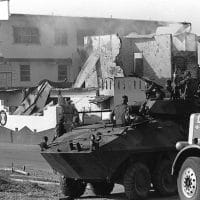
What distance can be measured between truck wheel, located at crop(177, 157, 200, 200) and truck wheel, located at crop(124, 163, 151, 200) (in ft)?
5.41

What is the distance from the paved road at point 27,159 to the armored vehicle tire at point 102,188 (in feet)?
0.44

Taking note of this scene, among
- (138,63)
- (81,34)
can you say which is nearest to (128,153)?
(138,63)

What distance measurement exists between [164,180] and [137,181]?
2.66 feet

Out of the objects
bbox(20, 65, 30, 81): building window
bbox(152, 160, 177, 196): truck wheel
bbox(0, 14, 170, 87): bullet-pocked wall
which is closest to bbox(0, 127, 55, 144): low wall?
bbox(0, 14, 170, 87): bullet-pocked wall

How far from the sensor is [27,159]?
907 inches

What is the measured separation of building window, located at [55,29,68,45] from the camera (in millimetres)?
49375

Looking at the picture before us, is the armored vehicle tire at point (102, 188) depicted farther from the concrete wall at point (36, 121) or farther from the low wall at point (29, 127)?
the concrete wall at point (36, 121)

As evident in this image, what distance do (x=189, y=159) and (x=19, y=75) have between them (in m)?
37.9

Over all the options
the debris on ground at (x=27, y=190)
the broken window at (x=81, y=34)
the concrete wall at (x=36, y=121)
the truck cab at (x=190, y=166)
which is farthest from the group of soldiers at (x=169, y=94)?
the broken window at (x=81, y=34)

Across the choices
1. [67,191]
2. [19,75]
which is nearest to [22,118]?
[19,75]

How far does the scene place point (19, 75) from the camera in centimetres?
4828

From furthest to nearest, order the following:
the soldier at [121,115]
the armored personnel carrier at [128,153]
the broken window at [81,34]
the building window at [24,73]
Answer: the broken window at [81,34], the building window at [24,73], the soldier at [121,115], the armored personnel carrier at [128,153]

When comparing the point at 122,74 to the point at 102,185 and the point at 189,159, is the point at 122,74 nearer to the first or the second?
the point at 102,185

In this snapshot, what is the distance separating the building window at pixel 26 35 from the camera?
47969 mm
